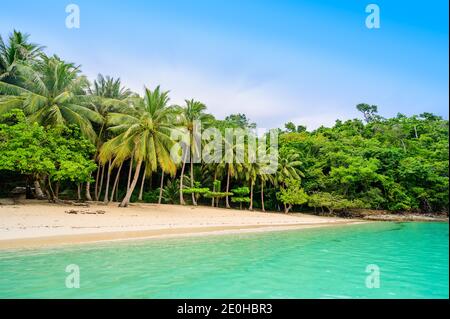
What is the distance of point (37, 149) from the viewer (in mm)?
17391

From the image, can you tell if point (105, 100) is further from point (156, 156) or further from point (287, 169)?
point (287, 169)

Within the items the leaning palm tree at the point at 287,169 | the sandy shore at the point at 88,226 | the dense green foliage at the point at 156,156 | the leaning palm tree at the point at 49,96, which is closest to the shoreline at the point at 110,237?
the sandy shore at the point at 88,226

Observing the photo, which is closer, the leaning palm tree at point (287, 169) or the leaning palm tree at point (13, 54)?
the leaning palm tree at point (13, 54)

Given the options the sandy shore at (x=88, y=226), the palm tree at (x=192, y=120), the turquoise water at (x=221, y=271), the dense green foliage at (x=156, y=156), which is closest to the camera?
the turquoise water at (x=221, y=271)

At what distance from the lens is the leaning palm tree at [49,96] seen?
20734 millimetres

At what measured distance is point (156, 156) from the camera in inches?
891

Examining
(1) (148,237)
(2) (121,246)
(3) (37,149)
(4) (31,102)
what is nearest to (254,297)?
(2) (121,246)

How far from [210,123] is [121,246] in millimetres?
20233

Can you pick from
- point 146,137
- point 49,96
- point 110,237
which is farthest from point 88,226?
point 49,96

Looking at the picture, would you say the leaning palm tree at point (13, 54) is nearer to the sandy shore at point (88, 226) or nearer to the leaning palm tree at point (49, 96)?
the leaning palm tree at point (49, 96)

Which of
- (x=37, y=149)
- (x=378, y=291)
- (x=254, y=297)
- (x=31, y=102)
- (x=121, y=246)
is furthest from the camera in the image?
(x=31, y=102)

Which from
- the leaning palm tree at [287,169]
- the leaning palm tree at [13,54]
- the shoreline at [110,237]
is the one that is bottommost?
the shoreline at [110,237]

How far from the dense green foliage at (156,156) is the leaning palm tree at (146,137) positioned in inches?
3.0
